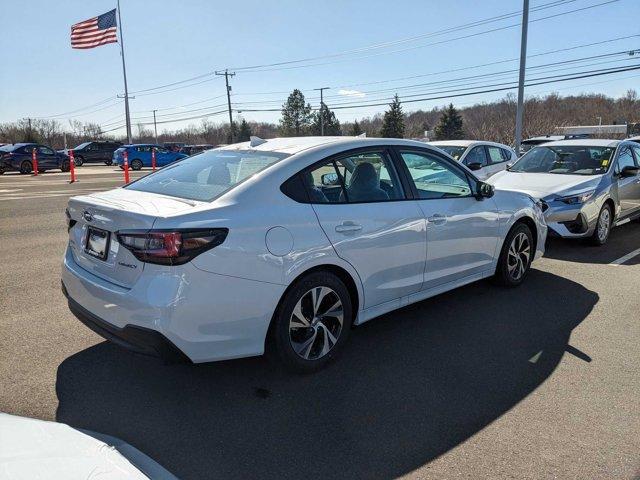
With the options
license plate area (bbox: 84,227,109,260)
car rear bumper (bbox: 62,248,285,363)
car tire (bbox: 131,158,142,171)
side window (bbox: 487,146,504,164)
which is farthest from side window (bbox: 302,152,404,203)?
car tire (bbox: 131,158,142,171)

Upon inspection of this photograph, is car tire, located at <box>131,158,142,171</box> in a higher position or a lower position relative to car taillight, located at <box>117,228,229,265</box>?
higher

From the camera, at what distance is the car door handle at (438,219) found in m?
Answer: 4.21

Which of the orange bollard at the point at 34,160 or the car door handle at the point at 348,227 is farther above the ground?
the orange bollard at the point at 34,160

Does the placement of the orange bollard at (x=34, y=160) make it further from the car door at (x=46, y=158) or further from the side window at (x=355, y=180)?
the side window at (x=355, y=180)

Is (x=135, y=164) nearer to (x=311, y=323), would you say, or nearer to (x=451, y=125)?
(x=311, y=323)

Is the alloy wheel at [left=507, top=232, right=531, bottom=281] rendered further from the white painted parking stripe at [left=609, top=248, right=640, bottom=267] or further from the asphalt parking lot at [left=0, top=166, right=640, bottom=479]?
the white painted parking stripe at [left=609, top=248, right=640, bottom=267]

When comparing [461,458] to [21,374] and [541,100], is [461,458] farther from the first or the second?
[541,100]

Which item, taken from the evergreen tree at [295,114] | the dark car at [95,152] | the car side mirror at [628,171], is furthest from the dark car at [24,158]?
the evergreen tree at [295,114]

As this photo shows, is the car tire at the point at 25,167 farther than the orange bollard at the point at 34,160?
Yes

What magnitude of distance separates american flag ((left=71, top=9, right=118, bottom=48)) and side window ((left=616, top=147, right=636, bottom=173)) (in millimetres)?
30548

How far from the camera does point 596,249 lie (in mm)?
7520

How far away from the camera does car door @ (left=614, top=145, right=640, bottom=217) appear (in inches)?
321

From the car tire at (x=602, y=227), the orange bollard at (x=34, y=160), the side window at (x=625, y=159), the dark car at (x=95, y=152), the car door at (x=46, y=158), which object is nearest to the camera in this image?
the car tire at (x=602, y=227)

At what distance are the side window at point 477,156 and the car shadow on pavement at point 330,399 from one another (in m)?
7.08
